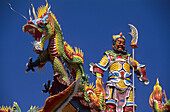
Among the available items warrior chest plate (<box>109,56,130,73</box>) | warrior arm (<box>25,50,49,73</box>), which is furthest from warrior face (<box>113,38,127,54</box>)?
warrior arm (<box>25,50,49,73</box>)

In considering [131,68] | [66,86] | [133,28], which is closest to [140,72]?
[131,68]

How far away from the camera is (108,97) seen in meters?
11.8

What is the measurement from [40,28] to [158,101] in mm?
2945

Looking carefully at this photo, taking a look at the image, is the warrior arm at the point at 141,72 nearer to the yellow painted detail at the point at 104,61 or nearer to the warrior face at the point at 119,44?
the warrior face at the point at 119,44

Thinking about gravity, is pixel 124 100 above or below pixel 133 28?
below

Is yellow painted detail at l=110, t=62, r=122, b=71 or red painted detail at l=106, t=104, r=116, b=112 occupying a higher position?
yellow painted detail at l=110, t=62, r=122, b=71

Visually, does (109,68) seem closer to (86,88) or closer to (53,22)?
(86,88)

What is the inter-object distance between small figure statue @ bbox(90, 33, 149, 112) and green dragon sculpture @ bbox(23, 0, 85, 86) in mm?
702

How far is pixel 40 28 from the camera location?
37.4ft

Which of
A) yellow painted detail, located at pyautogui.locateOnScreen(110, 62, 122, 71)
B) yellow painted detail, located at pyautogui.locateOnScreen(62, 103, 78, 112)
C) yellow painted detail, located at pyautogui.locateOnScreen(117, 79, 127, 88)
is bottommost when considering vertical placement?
yellow painted detail, located at pyautogui.locateOnScreen(62, 103, 78, 112)

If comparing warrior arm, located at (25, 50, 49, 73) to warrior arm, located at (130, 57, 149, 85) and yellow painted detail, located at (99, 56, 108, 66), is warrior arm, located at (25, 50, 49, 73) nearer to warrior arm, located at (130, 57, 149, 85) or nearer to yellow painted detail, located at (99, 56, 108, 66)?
yellow painted detail, located at (99, 56, 108, 66)

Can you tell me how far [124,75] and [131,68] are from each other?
1.30 feet

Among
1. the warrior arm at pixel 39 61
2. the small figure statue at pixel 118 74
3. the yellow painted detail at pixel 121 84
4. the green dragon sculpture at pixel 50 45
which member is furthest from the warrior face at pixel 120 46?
the warrior arm at pixel 39 61

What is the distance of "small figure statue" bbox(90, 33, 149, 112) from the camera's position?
38.3ft
